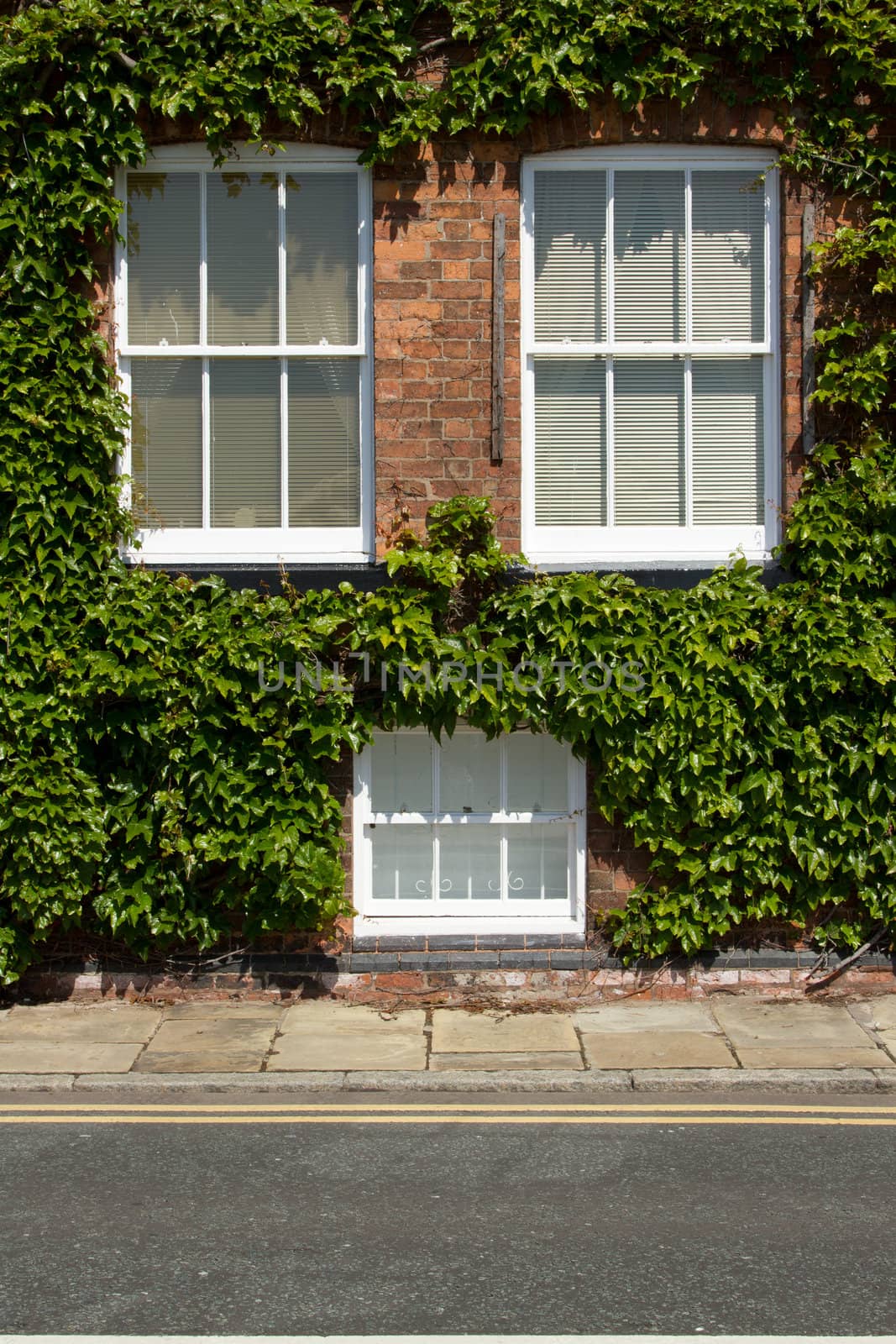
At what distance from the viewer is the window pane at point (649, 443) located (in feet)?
26.4

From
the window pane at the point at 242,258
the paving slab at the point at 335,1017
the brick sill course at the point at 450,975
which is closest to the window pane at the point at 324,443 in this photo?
the window pane at the point at 242,258

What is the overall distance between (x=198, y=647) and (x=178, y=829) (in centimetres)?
101

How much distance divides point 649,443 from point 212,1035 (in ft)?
13.6

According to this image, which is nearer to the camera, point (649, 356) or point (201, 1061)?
point (201, 1061)

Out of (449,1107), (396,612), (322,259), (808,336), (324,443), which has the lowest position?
(449,1107)

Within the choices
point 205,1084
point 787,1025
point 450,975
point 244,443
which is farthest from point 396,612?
point 787,1025

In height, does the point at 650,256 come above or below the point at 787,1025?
above

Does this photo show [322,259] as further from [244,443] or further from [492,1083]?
[492,1083]

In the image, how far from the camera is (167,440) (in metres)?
7.99

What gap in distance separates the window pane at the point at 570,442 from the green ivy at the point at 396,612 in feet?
1.87

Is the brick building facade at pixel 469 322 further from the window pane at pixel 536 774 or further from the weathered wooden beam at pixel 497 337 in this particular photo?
the window pane at pixel 536 774

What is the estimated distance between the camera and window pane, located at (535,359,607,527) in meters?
8.01

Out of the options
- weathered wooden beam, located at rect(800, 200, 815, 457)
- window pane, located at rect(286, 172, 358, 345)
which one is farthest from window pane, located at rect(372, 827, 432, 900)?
weathered wooden beam, located at rect(800, 200, 815, 457)

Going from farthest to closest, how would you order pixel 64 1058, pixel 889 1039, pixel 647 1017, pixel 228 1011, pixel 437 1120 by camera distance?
pixel 228 1011 < pixel 647 1017 < pixel 889 1039 < pixel 64 1058 < pixel 437 1120
